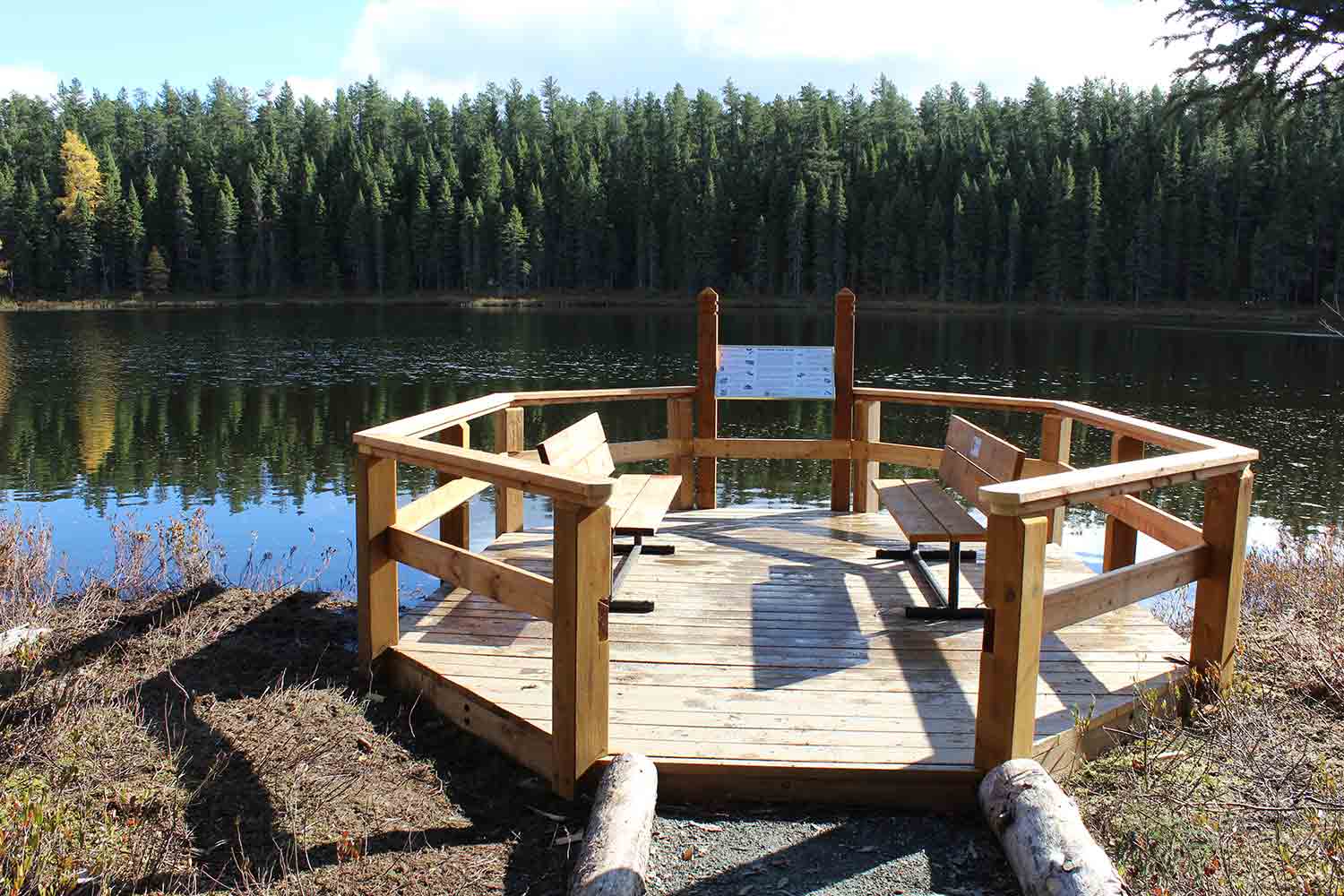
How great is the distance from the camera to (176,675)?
15.7 ft

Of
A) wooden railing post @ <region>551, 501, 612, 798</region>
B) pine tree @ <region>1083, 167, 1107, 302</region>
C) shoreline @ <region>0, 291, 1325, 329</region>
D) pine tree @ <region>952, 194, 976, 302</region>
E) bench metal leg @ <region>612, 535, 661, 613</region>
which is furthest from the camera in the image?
pine tree @ <region>952, 194, 976, 302</region>

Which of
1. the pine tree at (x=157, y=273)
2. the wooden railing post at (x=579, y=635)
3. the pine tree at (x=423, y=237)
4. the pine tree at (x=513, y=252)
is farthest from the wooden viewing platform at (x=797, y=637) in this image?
the pine tree at (x=157, y=273)

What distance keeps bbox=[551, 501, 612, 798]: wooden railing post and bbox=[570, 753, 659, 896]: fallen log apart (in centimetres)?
16

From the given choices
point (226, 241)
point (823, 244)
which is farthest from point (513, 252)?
point (823, 244)

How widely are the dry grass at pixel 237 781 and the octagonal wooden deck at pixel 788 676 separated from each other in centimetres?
32

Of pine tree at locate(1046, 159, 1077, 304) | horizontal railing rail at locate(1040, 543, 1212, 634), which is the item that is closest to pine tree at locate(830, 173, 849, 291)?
pine tree at locate(1046, 159, 1077, 304)

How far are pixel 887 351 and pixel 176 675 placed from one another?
1457 inches

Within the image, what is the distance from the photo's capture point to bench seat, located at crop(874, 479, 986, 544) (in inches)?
196

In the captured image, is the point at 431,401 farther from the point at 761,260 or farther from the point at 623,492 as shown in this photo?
the point at 761,260

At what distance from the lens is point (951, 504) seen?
5.66 meters

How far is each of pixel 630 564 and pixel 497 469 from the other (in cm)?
219

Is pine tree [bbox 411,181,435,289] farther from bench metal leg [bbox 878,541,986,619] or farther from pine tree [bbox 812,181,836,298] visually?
bench metal leg [bbox 878,541,986,619]

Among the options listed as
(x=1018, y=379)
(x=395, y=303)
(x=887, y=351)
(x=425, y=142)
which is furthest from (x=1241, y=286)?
(x=425, y=142)

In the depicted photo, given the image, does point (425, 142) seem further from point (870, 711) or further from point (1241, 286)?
point (870, 711)
